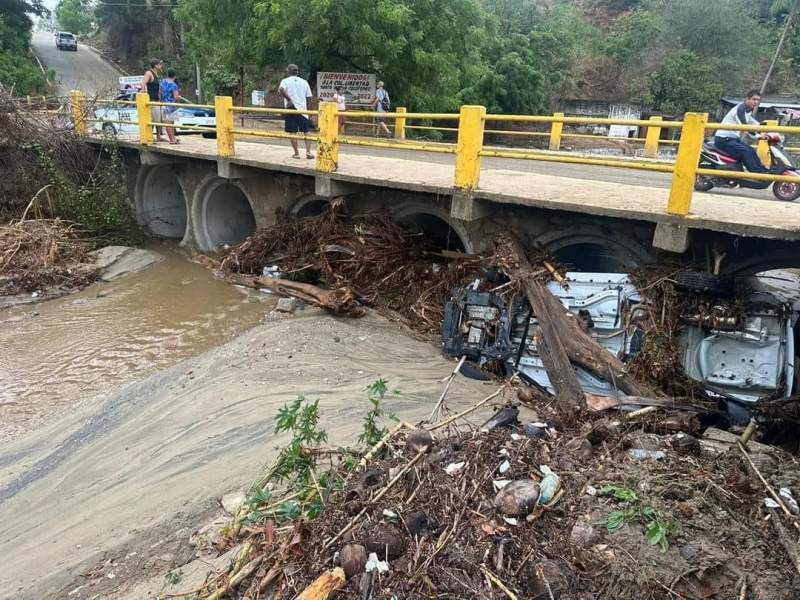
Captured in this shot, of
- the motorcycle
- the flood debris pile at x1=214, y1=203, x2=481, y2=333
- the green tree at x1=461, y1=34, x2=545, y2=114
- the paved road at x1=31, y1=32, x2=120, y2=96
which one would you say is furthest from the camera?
the paved road at x1=31, y1=32, x2=120, y2=96

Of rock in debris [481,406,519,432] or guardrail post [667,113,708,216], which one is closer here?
rock in debris [481,406,519,432]

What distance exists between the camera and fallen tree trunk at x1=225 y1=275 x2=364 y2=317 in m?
8.50

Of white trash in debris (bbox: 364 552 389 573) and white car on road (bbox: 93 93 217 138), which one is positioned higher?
white car on road (bbox: 93 93 217 138)

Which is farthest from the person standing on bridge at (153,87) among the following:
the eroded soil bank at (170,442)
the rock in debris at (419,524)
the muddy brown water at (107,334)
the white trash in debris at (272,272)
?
the rock in debris at (419,524)

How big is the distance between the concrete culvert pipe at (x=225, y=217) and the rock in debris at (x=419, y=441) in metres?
9.66

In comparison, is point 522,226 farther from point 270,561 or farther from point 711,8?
point 711,8

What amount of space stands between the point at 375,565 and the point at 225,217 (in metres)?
11.5

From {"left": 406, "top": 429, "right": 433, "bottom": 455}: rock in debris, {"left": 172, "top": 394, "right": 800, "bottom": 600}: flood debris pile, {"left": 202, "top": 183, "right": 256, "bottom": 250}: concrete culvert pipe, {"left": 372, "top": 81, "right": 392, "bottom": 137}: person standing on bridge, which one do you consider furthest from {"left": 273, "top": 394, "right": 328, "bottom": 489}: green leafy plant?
{"left": 372, "top": 81, "right": 392, "bottom": 137}: person standing on bridge

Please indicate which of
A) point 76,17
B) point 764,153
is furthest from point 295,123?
point 76,17

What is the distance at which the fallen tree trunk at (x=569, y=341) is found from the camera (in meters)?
6.07

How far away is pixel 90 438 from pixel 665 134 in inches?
878

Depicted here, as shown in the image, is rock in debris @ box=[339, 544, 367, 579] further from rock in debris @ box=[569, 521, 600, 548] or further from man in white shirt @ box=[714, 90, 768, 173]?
man in white shirt @ box=[714, 90, 768, 173]

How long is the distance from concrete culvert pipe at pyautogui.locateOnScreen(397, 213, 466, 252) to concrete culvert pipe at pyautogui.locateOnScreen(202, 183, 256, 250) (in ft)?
14.7

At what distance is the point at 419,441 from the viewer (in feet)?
12.2
